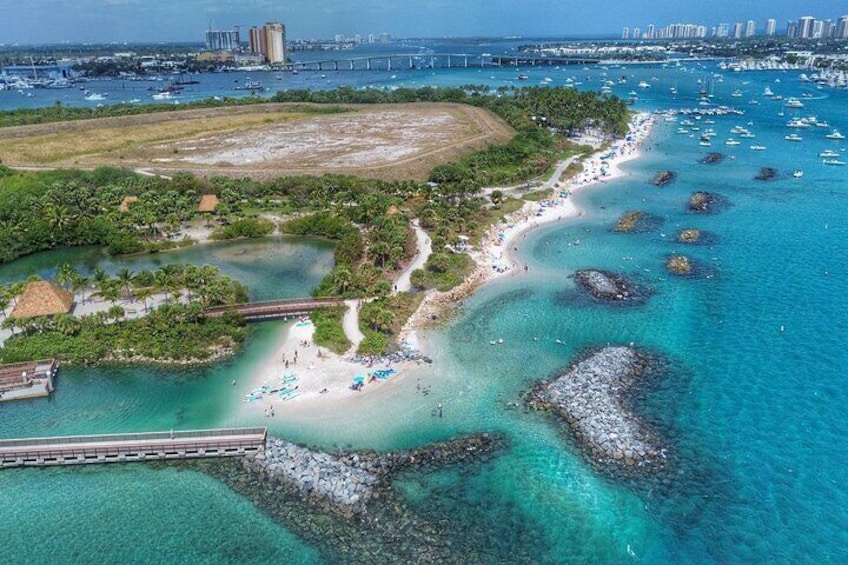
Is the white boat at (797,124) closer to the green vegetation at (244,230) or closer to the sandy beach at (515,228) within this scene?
the sandy beach at (515,228)

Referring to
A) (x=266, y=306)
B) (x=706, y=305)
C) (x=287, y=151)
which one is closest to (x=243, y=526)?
(x=266, y=306)

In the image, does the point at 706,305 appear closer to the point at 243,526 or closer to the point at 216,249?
the point at 243,526

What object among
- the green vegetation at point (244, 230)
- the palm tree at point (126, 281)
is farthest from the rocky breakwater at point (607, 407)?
the green vegetation at point (244, 230)

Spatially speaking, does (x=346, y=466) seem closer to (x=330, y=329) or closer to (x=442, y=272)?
(x=330, y=329)

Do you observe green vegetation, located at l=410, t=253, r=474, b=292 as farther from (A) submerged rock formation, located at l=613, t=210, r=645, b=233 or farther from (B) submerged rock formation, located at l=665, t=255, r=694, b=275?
(A) submerged rock formation, located at l=613, t=210, r=645, b=233

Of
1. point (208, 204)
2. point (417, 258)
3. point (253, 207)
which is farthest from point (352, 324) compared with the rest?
point (208, 204)

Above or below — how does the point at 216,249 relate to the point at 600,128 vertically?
below
